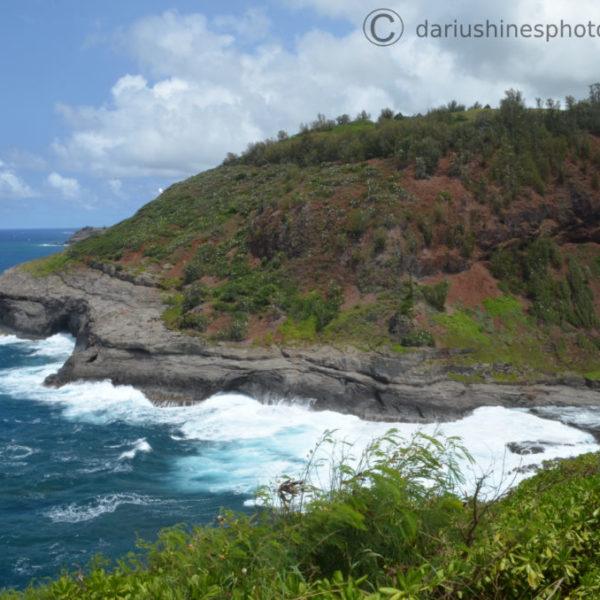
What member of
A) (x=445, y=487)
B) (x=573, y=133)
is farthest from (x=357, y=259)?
(x=445, y=487)

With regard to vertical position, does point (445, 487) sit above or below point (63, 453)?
above

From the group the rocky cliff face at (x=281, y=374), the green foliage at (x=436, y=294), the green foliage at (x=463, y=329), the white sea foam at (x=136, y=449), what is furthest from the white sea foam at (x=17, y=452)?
the green foliage at (x=436, y=294)

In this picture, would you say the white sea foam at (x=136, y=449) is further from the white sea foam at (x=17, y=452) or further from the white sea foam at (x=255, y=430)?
the white sea foam at (x=17, y=452)

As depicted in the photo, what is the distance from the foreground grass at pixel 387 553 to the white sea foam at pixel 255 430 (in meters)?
12.5

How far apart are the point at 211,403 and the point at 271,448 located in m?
5.58

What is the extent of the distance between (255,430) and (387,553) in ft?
61.1

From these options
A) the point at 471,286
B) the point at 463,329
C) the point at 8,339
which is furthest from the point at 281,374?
the point at 8,339

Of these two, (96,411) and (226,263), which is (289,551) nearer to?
(96,411)

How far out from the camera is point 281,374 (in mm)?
26375

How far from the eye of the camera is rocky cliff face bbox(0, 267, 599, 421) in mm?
24469

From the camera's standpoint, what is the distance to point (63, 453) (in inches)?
842

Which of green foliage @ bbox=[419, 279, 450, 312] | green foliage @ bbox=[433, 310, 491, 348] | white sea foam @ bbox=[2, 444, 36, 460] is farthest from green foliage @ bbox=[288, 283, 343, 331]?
white sea foam @ bbox=[2, 444, 36, 460]

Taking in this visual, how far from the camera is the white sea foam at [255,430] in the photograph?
1983 centimetres

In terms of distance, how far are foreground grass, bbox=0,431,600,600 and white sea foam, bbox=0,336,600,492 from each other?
1255cm
